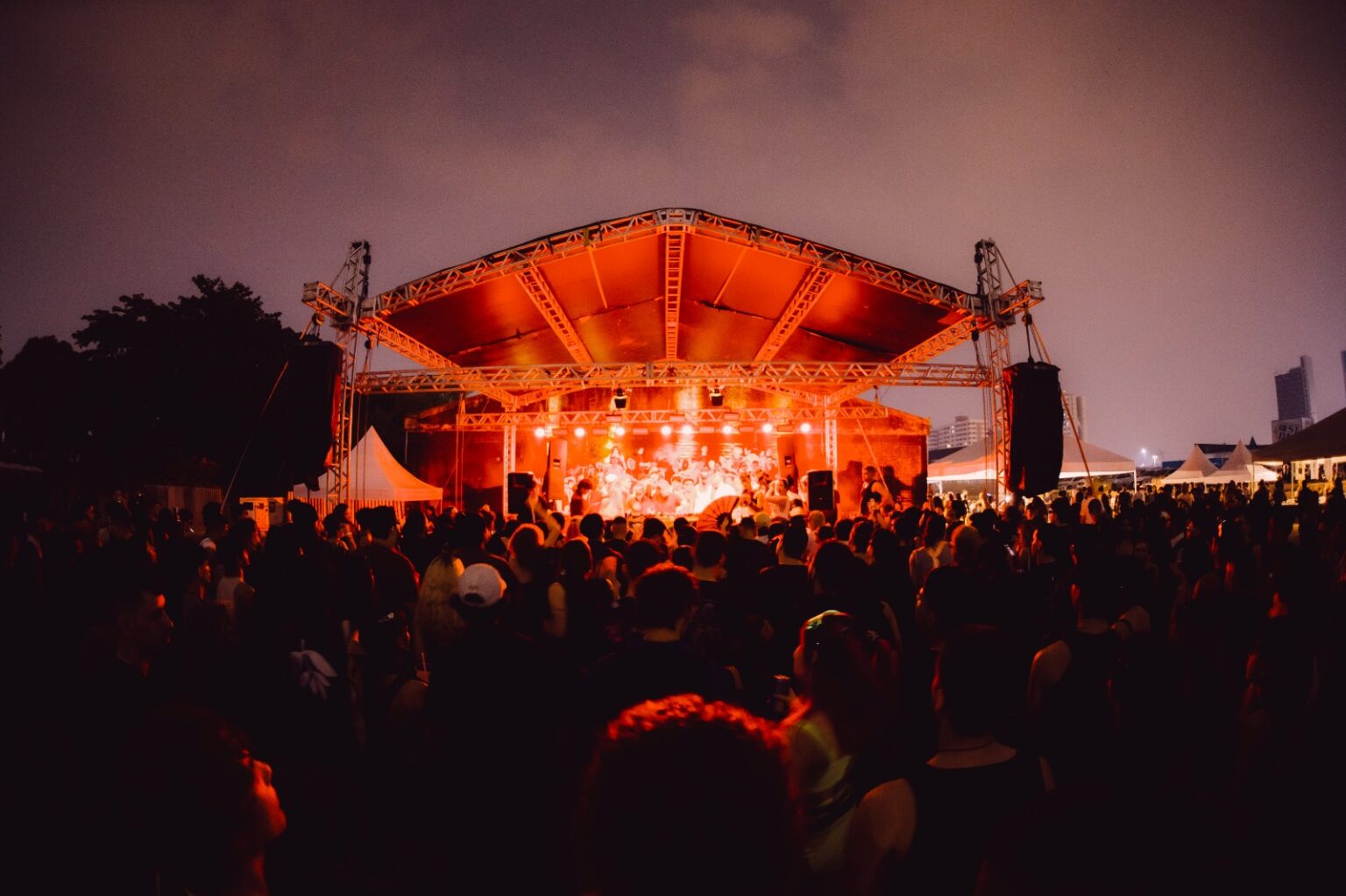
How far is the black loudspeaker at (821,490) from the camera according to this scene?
16.2 m

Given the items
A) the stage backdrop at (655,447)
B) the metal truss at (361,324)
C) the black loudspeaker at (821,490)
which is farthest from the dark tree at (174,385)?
the black loudspeaker at (821,490)

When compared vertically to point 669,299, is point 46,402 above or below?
below

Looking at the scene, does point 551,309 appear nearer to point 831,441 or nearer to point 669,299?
point 669,299

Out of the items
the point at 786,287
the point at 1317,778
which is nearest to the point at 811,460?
the point at 786,287

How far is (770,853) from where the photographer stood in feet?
2.89

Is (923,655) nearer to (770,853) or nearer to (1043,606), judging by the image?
(1043,606)

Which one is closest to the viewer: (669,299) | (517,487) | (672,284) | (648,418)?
(672,284)

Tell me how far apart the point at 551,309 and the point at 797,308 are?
16.4 feet

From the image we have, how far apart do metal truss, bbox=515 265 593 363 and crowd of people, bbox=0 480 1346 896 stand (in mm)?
8414

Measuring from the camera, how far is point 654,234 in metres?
12.3

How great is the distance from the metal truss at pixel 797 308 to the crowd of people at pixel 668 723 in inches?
340

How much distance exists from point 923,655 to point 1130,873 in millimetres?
4453

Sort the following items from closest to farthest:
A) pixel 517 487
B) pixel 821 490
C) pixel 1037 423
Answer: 1. pixel 1037 423
2. pixel 821 490
3. pixel 517 487

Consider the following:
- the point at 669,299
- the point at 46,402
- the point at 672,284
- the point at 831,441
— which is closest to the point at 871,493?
the point at 831,441
